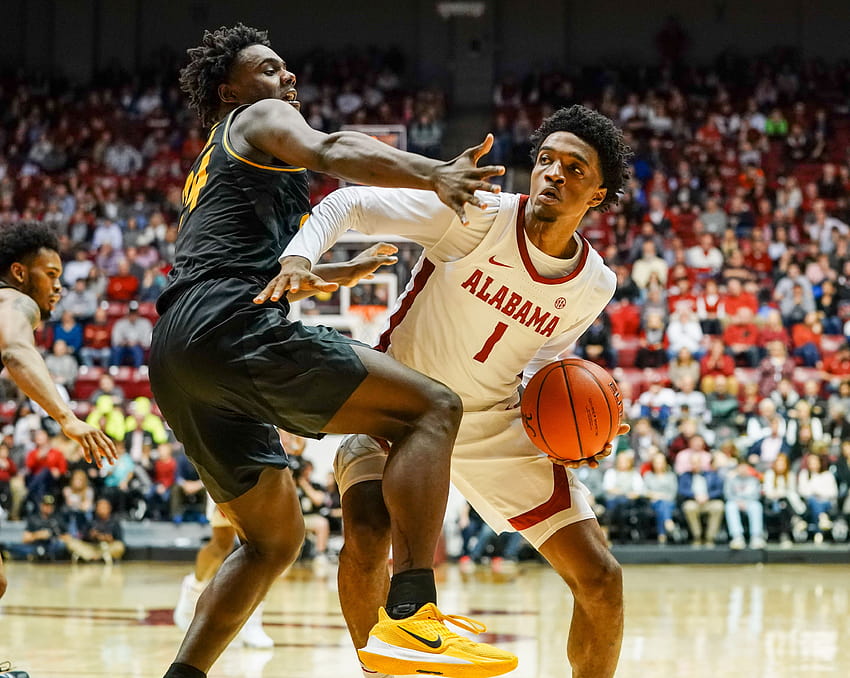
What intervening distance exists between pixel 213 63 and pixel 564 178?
4.28 feet

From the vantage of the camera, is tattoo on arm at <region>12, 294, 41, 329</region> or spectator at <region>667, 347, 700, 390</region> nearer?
tattoo on arm at <region>12, 294, 41, 329</region>

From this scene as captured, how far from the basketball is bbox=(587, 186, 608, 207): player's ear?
2.08 feet

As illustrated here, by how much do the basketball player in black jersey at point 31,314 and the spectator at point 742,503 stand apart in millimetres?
8302

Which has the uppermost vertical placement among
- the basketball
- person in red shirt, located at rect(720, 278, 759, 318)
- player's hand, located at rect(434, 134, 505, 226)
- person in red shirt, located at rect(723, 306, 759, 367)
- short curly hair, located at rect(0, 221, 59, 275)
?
player's hand, located at rect(434, 134, 505, 226)

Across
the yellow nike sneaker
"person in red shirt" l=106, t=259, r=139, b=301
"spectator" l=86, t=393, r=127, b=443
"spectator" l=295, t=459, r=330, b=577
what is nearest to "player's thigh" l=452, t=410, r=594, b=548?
the yellow nike sneaker

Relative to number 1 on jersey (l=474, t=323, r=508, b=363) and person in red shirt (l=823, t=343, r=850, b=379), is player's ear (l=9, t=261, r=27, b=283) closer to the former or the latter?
number 1 on jersey (l=474, t=323, r=508, b=363)

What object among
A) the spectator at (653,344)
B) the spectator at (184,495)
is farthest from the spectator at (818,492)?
the spectator at (184,495)

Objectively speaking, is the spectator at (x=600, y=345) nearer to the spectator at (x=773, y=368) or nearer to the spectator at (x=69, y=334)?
the spectator at (x=773, y=368)

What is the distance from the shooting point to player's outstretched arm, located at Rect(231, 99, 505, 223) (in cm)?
309

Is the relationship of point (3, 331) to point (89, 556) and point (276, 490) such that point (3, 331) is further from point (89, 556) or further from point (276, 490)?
point (89, 556)

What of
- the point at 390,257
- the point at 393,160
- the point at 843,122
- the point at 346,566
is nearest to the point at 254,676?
the point at 346,566

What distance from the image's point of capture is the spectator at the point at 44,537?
12211 millimetres

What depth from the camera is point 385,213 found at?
390cm

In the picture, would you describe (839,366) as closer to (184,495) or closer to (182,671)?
(184,495)
